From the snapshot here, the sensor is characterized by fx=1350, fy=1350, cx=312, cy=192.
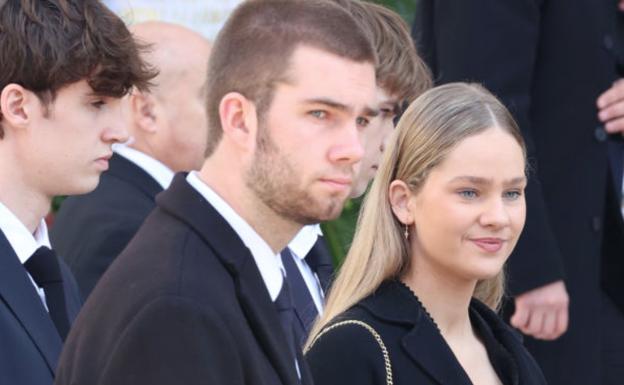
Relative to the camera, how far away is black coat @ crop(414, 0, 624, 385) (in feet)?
14.6

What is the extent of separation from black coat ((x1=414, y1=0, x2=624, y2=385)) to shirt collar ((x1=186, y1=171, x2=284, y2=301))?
1.95m

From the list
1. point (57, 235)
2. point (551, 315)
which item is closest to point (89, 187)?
point (57, 235)

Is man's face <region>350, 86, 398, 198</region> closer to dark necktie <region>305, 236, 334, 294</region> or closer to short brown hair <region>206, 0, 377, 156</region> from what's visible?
dark necktie <region>305, 236, 334, 294</region>

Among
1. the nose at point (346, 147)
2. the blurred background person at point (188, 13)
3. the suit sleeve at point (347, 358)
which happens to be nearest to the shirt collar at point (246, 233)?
the nose at point (346, 147)

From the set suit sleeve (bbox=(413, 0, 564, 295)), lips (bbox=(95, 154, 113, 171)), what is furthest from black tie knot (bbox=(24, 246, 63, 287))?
suit sleeve (bbox=(413, 0, 564, 295))

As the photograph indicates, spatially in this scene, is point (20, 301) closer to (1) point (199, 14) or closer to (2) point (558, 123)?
(2) point (558, 123)

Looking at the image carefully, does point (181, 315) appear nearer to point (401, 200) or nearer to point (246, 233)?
point (246, 233)

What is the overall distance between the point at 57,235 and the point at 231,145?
2.04m

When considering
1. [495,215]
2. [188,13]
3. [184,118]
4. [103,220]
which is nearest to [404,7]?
[188,13]

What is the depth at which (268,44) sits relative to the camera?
2.64 meters

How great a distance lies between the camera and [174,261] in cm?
237

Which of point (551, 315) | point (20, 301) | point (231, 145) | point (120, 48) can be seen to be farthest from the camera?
point (551, 315)

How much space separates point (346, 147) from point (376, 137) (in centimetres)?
163

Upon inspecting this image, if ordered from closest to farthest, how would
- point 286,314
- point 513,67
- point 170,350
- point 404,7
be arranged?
point 170,350 → point 286,314 → point 513,67 → point 404,7
